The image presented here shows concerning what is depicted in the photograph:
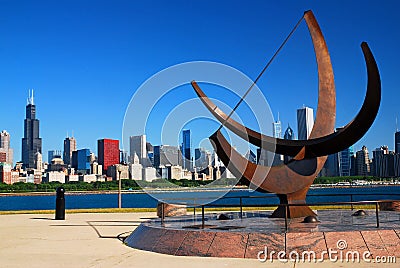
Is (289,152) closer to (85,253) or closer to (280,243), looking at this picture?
(280,243)

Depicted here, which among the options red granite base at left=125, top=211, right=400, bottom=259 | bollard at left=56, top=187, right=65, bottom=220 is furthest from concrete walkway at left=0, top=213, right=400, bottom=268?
bollard at left=56, top=187, right=65, bottom=220

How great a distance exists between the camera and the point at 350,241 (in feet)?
19.6

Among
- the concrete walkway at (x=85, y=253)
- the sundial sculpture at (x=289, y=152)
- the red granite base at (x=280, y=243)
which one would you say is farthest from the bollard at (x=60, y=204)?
the red granite base at (x=280, y=243)

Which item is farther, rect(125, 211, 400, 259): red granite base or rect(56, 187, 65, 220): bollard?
rect(56, 187, 65, 220): bollard

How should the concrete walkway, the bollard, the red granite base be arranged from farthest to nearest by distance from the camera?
the bollard, the red granite base, the concrete walkway

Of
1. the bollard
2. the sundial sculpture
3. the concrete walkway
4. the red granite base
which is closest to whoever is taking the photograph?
the concrete walkway

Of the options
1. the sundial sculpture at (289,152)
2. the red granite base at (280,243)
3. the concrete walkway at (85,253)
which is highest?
the sundial sculpture at (289,152)

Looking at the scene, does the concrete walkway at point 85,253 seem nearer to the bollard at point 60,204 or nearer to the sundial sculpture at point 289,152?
the sundial sculpture at point 289,152

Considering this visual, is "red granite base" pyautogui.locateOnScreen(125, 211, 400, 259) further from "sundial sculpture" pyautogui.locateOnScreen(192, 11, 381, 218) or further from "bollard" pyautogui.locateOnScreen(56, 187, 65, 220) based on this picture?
"bollard" pyautogui.locateOnScreen(56, 187, 65, 220)

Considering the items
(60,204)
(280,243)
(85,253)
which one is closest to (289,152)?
(280,243)

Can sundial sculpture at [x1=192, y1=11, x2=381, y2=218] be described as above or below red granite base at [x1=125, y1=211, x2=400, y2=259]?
above

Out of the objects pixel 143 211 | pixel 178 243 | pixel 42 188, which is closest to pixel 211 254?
pixel 178 243

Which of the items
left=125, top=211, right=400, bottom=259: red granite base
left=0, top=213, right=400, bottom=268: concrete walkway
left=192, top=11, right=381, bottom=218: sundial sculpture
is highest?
left=192, top=11, right=381, bottom=218: sundial sculpture

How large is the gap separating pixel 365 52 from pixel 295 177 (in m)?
2.44
